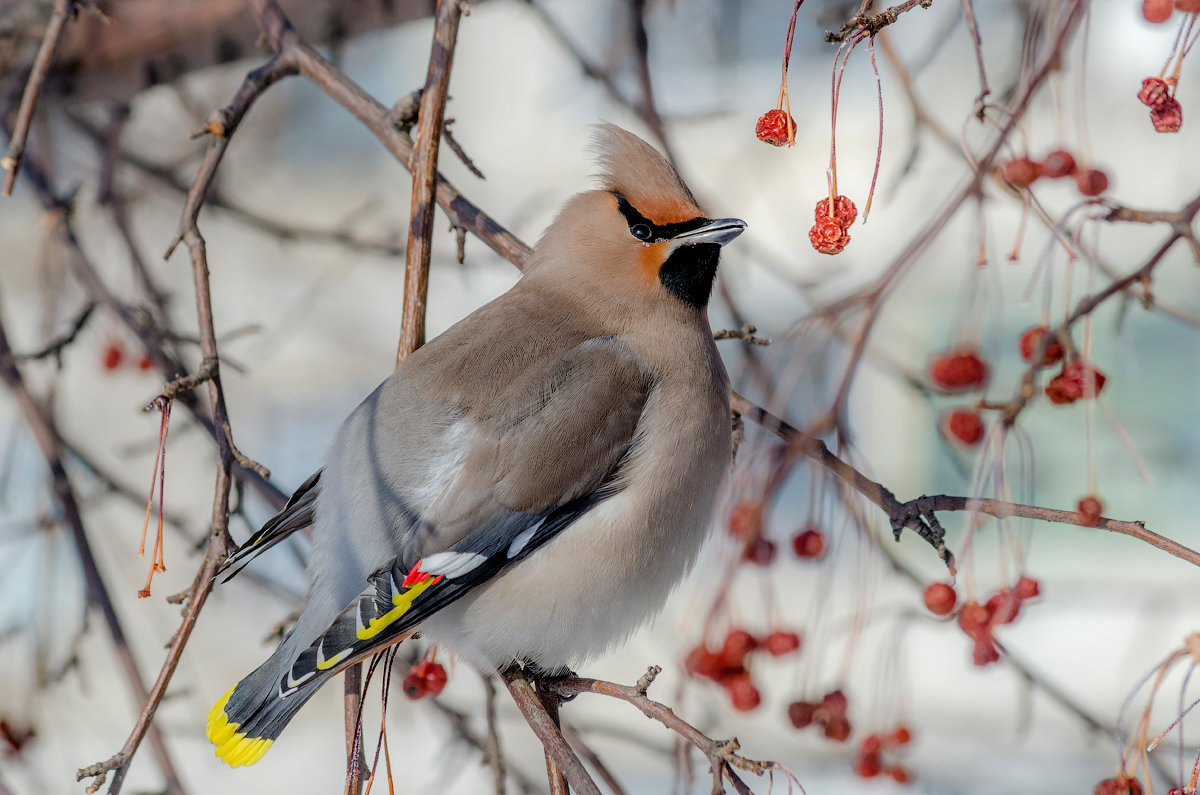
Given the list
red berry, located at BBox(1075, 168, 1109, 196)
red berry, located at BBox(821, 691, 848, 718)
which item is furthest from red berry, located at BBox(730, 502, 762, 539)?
red berry, located at BBox(1075, 168, 1109, 196)

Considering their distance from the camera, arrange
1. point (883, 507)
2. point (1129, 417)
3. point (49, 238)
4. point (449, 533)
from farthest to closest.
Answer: point (1129, 417) < point (49, 238) < point (449, 533) < point (883, 507)

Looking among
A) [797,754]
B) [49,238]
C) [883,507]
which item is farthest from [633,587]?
[797,754]

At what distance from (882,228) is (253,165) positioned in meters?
3.20

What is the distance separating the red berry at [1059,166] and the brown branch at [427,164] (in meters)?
0.89

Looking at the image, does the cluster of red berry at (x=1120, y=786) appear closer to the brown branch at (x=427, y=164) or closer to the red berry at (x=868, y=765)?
the red berry at (x=868, y=765)

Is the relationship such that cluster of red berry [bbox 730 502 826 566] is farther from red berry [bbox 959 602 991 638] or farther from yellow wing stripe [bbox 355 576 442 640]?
yellow wing stripe [bbox 355 576 442 640]

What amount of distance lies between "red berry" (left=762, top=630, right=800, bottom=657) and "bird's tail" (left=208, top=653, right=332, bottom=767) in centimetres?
77

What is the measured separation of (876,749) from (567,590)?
745mm

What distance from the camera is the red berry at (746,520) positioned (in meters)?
1.83

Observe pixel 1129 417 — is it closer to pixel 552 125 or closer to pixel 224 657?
pixel 552 125

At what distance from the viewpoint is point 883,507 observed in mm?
1661

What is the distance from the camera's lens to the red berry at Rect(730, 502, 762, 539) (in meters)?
1.83

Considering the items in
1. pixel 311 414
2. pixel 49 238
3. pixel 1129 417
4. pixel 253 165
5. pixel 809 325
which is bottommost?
pixel 809 325

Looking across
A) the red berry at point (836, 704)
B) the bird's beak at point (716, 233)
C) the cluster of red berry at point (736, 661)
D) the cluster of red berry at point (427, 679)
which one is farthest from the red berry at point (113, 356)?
the red berry at point (836, 704)
